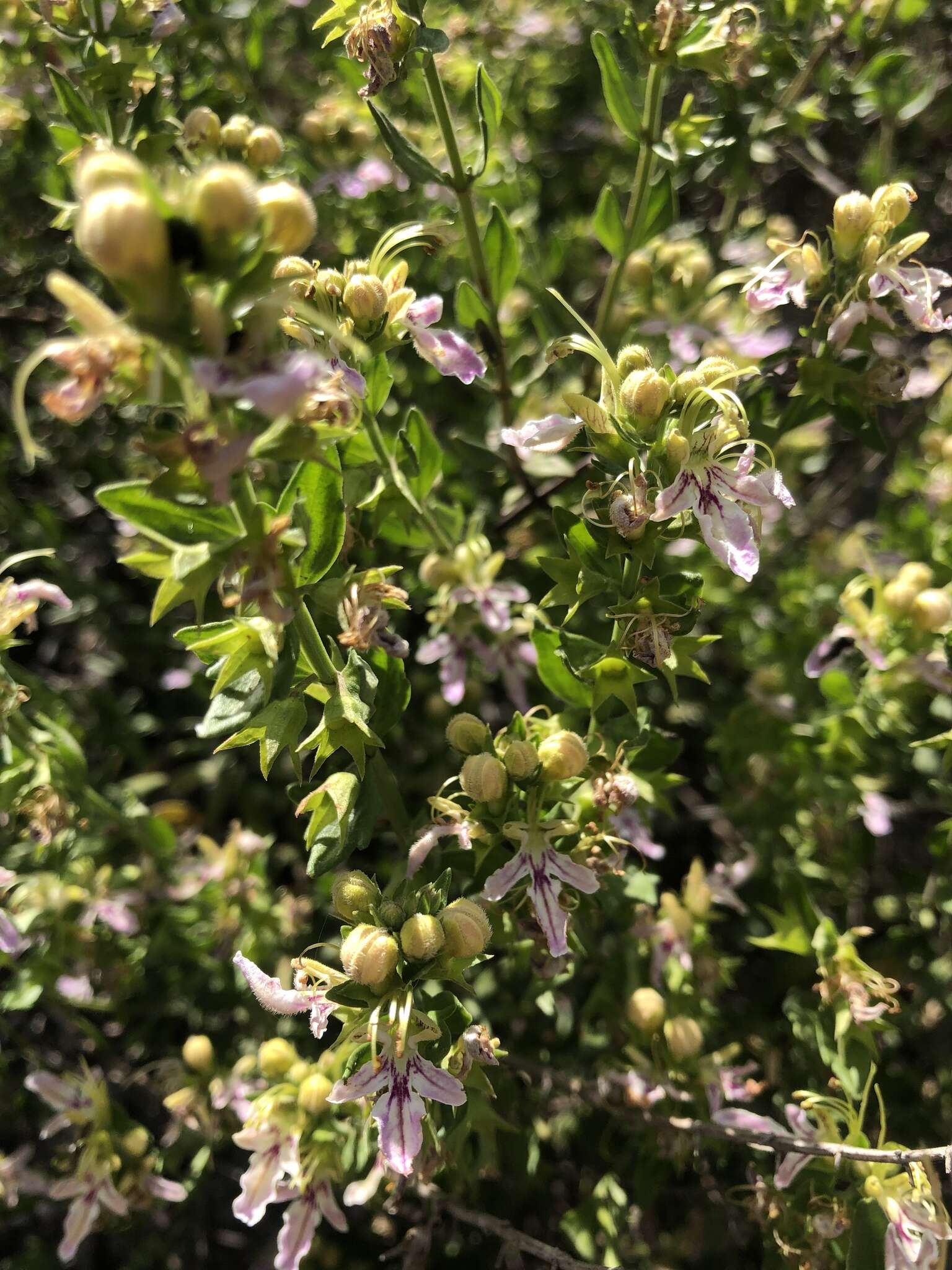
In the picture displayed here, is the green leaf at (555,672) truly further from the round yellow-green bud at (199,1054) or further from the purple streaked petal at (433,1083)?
the round yellow-green bud at (199,1054)

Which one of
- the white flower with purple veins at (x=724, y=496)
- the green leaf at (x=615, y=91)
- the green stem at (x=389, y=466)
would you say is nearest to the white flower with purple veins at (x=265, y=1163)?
the green stem at (x=389, y=466)

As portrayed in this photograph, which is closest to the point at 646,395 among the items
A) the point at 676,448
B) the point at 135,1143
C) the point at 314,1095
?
the point at 676,448

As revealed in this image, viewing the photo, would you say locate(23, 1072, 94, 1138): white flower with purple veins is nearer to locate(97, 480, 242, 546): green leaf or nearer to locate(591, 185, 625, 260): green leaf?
locate(97, 480, 242, 546): green leaf

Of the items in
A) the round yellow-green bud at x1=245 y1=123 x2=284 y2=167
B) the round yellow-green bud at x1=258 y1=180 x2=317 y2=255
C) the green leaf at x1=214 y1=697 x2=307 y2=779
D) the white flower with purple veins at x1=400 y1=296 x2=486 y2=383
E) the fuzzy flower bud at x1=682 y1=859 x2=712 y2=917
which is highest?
the round yellow-green bud at x1=258 y1=180 x2=317 y2=255

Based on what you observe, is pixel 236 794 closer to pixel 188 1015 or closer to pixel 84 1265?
pixel 188 1015

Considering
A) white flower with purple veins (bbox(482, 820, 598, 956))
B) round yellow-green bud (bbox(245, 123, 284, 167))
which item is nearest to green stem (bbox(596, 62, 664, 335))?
round yellow-green bud (bbox(245, 123, 284, 167))

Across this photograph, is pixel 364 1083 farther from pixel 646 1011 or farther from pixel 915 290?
pixel 915 290

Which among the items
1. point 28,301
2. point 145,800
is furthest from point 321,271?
point 28,301
